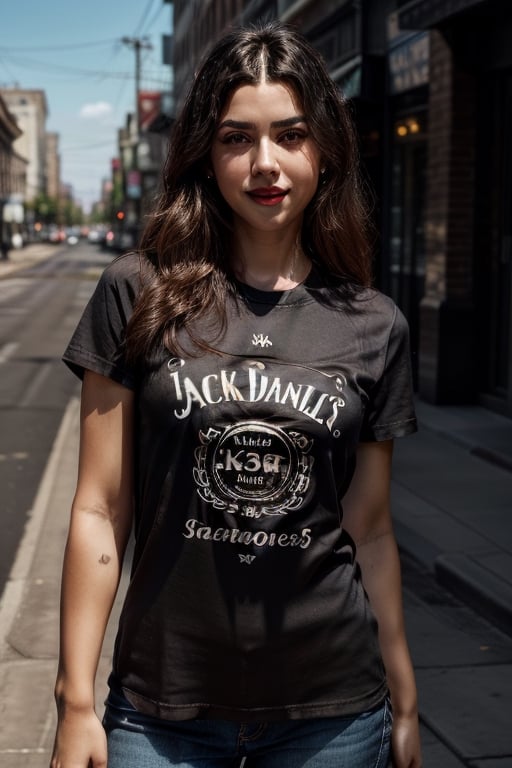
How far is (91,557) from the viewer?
199cm

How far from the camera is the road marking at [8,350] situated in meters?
18.3

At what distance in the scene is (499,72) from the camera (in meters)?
11.5

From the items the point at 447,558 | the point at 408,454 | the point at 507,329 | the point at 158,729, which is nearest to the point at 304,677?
the point at 158,729

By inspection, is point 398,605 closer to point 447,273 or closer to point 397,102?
point 447,273

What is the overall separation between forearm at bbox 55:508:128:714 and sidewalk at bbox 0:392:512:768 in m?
2.34

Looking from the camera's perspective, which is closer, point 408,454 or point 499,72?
point 408,454

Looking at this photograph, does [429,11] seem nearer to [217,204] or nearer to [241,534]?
[217,204]

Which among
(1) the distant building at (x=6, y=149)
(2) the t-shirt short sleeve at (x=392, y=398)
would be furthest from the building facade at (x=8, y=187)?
(2) the t-shirt short sleeve at (x=392, y=398)

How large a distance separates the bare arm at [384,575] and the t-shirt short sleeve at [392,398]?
0.04 meters

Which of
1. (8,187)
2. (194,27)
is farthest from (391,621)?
(8,187)

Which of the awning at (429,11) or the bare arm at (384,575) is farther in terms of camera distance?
the awning at (429,11)

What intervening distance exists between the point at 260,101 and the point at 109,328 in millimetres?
465

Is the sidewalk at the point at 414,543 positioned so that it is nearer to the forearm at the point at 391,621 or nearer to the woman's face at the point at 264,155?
the forearm at the point at 391,621

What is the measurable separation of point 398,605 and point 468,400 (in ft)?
32.8
